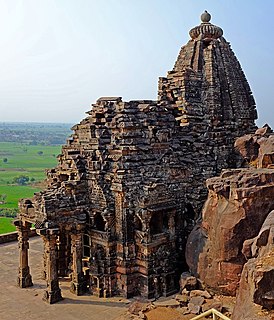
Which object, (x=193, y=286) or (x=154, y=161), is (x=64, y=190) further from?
(x=193, y=286)

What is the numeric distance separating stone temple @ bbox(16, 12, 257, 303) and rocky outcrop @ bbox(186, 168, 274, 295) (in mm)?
2350

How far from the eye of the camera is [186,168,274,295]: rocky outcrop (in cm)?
1404

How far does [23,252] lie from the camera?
1753cm

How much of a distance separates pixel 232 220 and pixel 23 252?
8.53 metres

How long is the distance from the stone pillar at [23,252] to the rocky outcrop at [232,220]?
7.07 meters

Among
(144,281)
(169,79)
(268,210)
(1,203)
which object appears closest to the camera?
(268,210)

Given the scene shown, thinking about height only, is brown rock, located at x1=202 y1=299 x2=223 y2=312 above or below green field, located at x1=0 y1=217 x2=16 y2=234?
above

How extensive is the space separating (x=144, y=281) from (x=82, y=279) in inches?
96.1

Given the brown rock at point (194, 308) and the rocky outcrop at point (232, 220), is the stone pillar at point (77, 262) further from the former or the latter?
the rocky outcrop at point (232, 220)

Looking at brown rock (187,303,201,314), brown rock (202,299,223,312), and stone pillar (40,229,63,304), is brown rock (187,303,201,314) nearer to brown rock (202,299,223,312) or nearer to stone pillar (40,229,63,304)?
brown rock (202,299,223,312)

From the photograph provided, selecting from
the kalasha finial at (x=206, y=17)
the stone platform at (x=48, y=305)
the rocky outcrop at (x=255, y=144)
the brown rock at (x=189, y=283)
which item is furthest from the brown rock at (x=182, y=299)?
the kalasha finial at (x=206, y=17)

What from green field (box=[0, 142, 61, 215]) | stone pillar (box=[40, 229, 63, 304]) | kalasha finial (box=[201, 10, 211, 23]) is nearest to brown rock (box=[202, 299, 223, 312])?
stone pillar (box=[40, 229, 63, 304])

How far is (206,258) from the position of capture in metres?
15.2

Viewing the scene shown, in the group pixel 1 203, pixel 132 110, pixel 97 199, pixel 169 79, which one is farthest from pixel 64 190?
pixel 1 203
